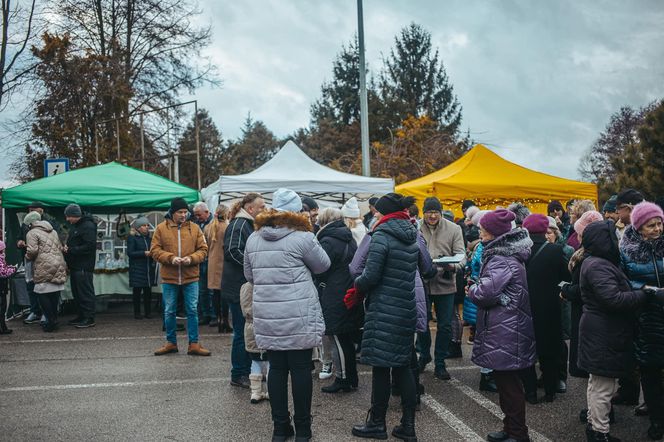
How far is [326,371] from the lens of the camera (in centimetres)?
629

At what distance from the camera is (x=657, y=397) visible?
4266 millimetres

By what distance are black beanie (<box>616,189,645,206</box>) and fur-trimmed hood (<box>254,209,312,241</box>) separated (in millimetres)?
2798

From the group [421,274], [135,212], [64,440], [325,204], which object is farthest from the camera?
[325,204]

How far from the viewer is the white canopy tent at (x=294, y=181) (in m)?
10.8

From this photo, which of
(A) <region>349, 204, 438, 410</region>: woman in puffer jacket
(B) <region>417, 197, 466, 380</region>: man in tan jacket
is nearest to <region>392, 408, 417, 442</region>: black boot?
(A) <region>349, 204, 438, 410</region>: woman in puffer jacket

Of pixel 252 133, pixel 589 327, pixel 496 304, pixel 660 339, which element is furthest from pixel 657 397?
pixel 252 133

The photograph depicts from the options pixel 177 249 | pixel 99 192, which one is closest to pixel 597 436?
pixel 177 249

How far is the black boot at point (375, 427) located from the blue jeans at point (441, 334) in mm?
1790

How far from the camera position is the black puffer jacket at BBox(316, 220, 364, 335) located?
5.50 metres

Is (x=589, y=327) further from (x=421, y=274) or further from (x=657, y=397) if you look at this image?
(x=421, y=274)

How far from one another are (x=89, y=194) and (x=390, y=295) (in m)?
7.84

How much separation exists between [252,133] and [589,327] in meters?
59.7

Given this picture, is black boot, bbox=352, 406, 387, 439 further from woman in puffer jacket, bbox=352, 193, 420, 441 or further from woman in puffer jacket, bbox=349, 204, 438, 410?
woman in puffer jacket, bbox=349, 204, 438, 410

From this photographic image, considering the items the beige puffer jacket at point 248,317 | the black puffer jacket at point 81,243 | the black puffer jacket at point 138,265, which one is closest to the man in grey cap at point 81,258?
the black puffer jacket at point 81,243
